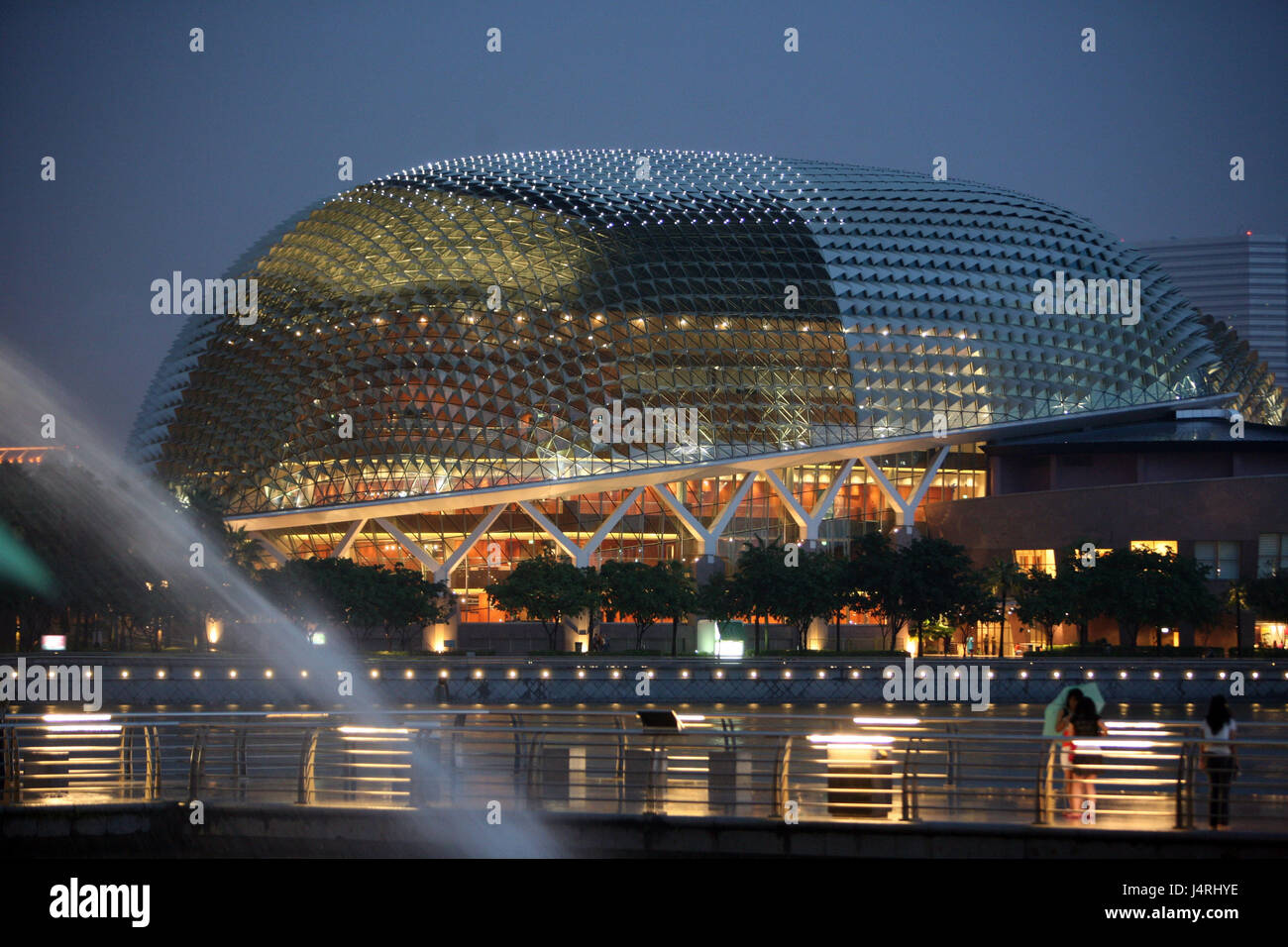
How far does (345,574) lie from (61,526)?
14.2m

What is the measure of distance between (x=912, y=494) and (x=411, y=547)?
31749 mm

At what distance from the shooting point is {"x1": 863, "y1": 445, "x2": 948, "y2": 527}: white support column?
308ft

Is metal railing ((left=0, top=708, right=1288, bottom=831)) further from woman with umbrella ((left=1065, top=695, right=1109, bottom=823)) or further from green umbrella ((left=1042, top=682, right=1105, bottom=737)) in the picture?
green umbrella ((left=1042, top=682, right=1105, bottom=737))

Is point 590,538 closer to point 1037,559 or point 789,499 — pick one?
point 789,499

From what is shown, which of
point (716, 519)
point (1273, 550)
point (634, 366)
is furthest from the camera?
point (716, 519)

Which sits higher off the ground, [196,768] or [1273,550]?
[1273,550]

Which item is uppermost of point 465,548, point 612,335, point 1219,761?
point 612,335

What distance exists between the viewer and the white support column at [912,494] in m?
93.9

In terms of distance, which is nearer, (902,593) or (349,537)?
(902,593)

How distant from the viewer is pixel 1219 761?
18.7m

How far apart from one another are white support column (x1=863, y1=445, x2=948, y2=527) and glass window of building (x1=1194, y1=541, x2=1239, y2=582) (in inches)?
697

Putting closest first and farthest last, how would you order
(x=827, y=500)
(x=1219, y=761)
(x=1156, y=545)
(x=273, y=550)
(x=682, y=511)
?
(x=1219, y=761), (x=1156, y=545), (x=682, y=511), (x=273, y=550), (x=827, y=500)

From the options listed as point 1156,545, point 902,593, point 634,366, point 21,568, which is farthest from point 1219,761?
point 634,366
